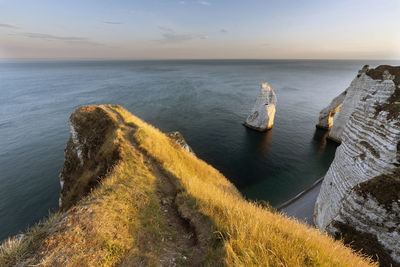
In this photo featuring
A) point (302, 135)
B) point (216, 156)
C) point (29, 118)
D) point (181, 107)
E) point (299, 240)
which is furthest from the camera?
point (181, 107)

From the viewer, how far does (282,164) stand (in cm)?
2572

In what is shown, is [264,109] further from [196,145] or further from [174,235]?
[174,235]

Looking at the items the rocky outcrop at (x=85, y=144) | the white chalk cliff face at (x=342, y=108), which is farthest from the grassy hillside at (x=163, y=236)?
the white chalk cliff face at (x=342, y=108)

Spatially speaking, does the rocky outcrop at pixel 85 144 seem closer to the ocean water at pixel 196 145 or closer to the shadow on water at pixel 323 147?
the ocean water at pixel 196 145

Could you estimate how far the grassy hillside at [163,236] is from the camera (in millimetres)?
4074

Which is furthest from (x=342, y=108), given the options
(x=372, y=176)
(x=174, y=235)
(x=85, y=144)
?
(x=85, y=144)

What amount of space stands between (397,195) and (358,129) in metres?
5.03

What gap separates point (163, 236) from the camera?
5.83 m

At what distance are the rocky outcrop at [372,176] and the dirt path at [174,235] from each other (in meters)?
8.67

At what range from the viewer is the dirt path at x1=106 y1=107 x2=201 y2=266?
4906mm

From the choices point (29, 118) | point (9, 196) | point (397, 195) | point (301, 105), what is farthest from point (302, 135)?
point (29, 118)

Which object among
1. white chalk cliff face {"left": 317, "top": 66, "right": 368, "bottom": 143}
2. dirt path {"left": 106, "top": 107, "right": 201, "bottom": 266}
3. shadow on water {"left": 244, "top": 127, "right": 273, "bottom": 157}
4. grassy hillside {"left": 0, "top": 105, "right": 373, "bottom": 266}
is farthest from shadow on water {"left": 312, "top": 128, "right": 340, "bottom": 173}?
dirt path {"left": 106, "top": 107, "right": 201, "bottom": 266}

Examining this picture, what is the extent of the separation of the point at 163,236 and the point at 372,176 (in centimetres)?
1214

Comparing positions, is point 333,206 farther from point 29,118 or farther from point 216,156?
point 29,118
